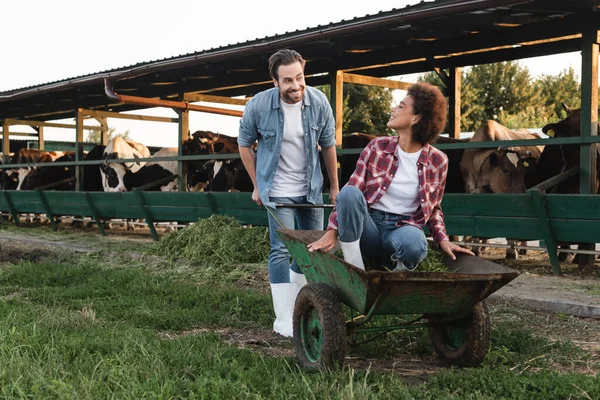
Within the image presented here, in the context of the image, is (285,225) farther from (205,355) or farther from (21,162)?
(21,162)

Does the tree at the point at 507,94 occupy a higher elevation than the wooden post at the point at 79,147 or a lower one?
higher

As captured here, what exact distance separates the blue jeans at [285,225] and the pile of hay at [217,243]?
403 centimetres

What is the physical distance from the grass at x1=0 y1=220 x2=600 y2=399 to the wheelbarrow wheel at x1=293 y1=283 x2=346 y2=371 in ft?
0.35

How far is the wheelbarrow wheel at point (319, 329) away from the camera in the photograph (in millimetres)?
3961

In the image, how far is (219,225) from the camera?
1085cm

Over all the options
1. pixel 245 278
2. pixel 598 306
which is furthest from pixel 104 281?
pixel 598 306

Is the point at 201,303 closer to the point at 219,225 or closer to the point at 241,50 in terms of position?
the point at 219,225

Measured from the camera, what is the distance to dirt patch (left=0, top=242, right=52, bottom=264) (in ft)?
38.9

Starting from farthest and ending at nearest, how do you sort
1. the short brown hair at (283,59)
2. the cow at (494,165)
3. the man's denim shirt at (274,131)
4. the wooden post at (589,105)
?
the cow at (494,165) → the wooden post at (589,105) → the man's denim shirt at (274,131) → the short brown hair at (283,59)

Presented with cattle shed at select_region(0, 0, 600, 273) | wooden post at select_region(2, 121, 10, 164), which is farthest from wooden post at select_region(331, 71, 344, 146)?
wooden post at select_region(2, 121, 10, 164)

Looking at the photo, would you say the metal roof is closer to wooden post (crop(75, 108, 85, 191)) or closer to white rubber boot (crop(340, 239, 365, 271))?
wooden post (crop(75, 108, 85, 191))

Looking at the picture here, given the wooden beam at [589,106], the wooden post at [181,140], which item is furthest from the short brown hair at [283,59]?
the wooden post at [181,140]

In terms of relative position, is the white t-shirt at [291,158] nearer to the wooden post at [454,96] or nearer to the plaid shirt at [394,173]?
the plaid shirt at [394,173]

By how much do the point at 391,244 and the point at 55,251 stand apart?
9.13 m
